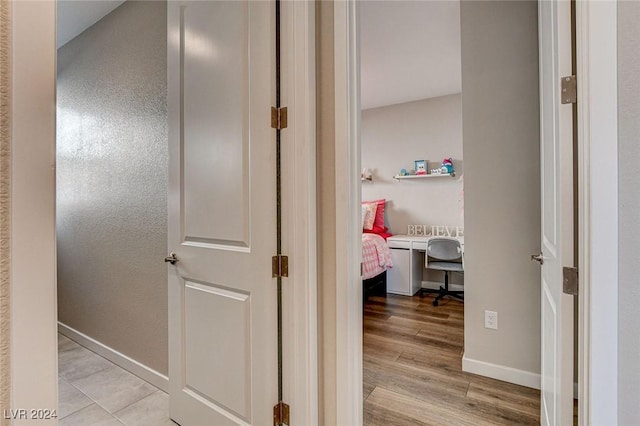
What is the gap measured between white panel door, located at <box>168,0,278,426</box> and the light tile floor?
253 millimetres

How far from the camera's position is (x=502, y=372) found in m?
2.05

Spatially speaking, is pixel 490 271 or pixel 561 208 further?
pixel 490 271

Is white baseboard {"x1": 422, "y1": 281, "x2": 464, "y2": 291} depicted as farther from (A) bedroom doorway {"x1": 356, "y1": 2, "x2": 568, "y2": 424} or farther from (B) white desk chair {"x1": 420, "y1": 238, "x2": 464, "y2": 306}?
(A) bedroom doorway {"x1": 356, "y1": 2, "x2": 568, "y2": 424}

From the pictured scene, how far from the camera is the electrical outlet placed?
2.08 metres

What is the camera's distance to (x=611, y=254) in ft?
2.80

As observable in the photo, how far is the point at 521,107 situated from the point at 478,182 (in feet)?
1.76

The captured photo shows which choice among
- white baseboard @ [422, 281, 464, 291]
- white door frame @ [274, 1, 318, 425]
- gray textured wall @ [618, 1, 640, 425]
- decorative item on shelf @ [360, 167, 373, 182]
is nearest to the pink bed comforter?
white baseboard @ [422, 281, 464, 291]

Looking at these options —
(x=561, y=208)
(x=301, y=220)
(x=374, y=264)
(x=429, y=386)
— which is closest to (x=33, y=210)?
(x=301, y=220)

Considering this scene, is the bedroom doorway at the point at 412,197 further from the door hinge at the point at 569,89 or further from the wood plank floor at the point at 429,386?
the door hinge at the point at 569,89

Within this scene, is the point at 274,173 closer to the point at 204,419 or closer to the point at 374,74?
the point at 204,419

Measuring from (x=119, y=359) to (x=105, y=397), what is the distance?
1.32 ft

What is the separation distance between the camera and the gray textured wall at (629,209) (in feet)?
2.76

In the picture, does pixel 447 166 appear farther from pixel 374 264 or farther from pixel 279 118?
pixel 279 118

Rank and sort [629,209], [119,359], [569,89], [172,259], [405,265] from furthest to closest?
[405,265] → [119,359] → [172,259] → [569,89] → [629,209]
